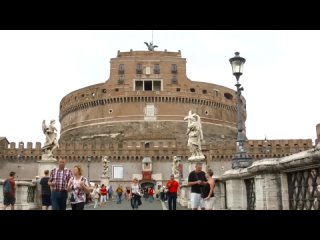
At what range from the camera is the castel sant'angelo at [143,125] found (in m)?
44.9

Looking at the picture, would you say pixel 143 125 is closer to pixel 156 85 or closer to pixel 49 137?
pixel 156 85

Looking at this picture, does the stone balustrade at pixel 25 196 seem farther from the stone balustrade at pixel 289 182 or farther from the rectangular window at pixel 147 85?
the rectangular window at pixel 147 85

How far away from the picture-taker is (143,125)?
51.7 metres

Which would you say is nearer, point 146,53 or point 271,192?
point 271,192

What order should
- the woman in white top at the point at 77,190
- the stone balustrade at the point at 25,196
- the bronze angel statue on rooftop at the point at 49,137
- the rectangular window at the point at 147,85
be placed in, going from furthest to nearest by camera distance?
the rectangular window at the point at 147,85 → the bronze angel statue on rooftop at the point at 49,137 → the stone balustrade at the point at 25,196 → the woman in white top at the point at 77,190

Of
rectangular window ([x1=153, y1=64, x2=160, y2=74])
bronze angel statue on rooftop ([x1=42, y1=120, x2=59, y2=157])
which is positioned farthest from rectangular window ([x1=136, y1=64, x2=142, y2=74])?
bronze angel statue on rooftop ([x1=42, y1=120, x2=59, y2=157])

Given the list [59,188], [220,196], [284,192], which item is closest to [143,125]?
[220,196]

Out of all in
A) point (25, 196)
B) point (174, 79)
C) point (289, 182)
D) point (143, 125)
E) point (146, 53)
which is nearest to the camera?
point (289, 182)

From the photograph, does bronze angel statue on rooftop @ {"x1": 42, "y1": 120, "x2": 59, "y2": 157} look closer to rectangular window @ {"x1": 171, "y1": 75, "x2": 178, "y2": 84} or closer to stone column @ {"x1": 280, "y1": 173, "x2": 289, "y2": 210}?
stone column @ {"x1": 280, "y1": 173, "x2": 289, "y2": 210}

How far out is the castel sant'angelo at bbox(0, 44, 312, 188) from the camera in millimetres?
44875

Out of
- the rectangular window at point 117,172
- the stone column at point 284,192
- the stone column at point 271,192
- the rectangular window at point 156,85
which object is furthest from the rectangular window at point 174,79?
the stone column at point 284,192
